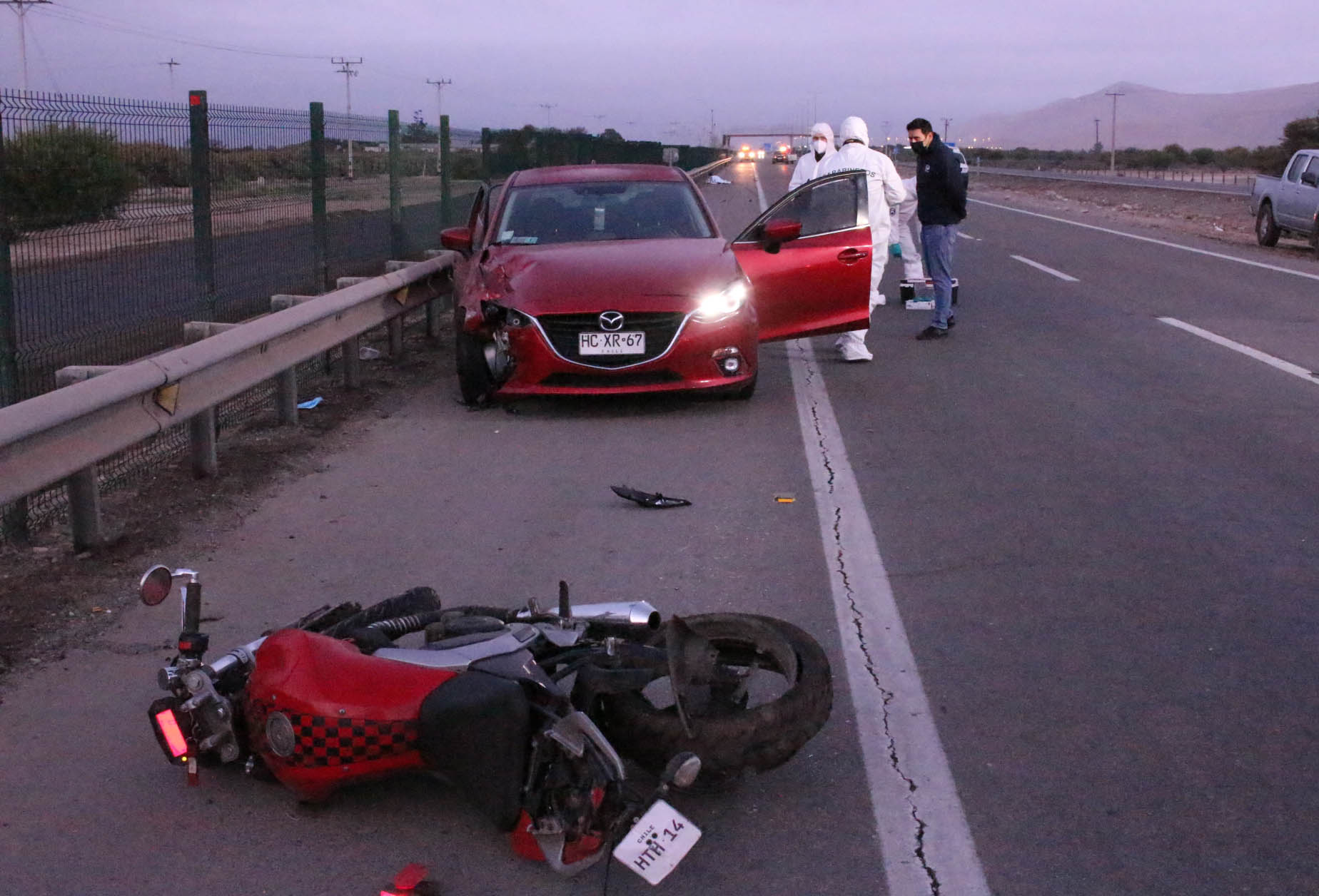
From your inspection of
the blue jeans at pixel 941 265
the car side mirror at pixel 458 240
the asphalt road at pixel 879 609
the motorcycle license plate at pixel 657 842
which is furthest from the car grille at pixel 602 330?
the motorcycle license plate at pixel 657 842

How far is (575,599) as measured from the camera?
5.30 m

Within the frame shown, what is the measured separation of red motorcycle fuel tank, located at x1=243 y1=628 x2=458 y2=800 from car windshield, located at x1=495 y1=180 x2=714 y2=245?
21.9 feet

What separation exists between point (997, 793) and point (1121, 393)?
6302 millimetres

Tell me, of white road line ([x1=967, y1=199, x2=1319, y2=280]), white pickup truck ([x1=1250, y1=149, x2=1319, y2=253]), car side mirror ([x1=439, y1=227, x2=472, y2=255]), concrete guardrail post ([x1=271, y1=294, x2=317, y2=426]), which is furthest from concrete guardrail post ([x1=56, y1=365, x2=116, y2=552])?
white pickup truck ([x1=1250, y1=149, x2=1319, y2=253])

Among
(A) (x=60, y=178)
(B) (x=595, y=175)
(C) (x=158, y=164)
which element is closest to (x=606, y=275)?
(B) (x=595, y=175)

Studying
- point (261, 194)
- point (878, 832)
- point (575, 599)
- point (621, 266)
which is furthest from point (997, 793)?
point (261, 194)

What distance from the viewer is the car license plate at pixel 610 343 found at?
28.7 ft

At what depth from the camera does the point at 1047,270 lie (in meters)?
18.4

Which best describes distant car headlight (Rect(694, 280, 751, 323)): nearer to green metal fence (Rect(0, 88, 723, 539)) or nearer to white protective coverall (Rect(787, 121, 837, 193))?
green metal fence (Rect(0, 88, 723, 539))

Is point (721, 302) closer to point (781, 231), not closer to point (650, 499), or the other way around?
point (781, 231)

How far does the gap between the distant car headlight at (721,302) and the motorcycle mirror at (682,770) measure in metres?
5.75

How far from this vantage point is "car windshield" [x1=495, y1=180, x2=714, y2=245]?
1015 cm

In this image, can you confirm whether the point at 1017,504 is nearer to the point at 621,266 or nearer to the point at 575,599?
the point at 575,599

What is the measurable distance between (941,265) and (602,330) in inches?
183
